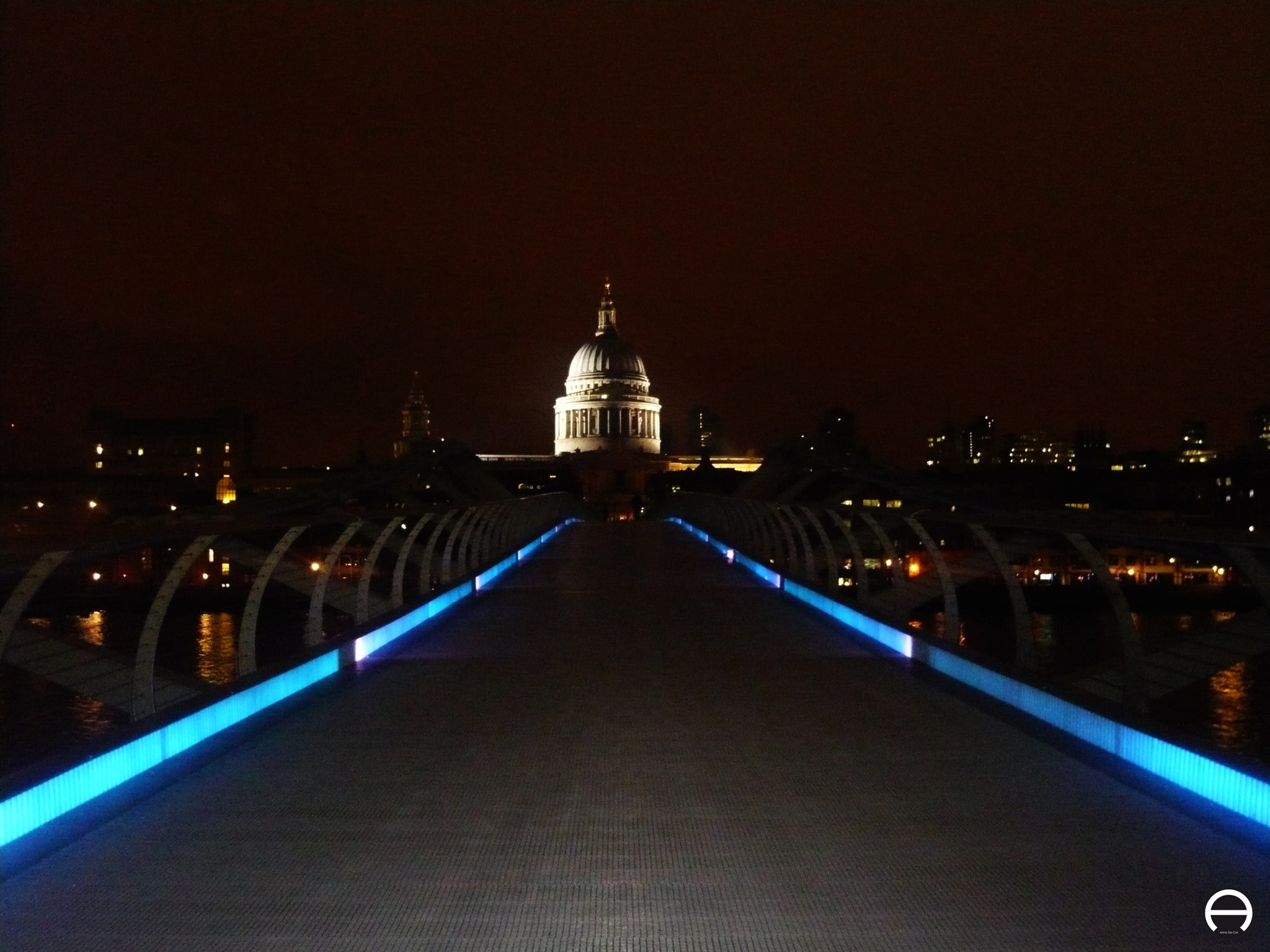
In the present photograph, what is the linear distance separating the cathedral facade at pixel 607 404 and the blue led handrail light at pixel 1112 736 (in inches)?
5112

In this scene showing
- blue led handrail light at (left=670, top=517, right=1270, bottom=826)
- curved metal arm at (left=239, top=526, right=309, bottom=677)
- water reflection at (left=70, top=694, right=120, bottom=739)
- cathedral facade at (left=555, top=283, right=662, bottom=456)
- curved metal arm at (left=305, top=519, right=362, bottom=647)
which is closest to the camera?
blue led handrail light at (left=670, top=517, right=1270, bottom=826)

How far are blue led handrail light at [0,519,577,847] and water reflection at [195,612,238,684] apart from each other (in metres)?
17.1

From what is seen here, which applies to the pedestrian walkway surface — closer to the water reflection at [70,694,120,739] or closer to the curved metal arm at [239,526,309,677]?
the curved metal arm at [239,526,309,677]

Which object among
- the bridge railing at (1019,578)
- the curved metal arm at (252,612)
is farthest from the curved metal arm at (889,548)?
the curved metal arm at (252,612)

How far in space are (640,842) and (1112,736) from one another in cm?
304

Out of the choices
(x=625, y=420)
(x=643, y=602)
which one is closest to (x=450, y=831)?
(x=643, y=602)

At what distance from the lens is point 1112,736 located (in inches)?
277

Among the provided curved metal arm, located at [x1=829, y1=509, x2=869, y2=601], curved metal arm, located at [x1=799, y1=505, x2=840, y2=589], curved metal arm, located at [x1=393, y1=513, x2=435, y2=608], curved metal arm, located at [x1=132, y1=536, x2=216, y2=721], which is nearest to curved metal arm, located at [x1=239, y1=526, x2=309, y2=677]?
curved metal arm, located at [x1=132, y1=536, x2=216, y2=721]

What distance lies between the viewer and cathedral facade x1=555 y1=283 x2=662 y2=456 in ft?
478

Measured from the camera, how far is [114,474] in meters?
137

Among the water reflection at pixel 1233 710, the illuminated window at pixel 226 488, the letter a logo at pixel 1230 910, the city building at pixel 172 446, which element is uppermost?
the city building at pixel 172 446

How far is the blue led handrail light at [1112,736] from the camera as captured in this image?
18.9ft

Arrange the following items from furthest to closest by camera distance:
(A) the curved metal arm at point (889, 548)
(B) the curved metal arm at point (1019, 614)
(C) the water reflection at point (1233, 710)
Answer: (C) the water reflection at point (1233, 710) → (A) the curved metal arm at point (889, 548) → (B) the curved metal arm at point (1019, 614)

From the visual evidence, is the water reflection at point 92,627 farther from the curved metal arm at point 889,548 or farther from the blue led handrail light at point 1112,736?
the blue led handrail light at point 1112,736
